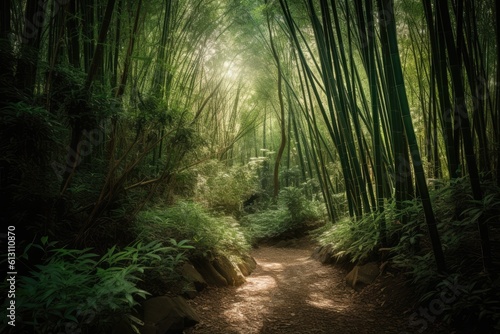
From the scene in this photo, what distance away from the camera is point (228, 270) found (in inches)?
113

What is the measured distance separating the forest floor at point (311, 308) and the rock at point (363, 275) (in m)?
0.06

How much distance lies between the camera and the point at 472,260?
5.68 ft

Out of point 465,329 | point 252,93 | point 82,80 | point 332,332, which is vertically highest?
point 252,93

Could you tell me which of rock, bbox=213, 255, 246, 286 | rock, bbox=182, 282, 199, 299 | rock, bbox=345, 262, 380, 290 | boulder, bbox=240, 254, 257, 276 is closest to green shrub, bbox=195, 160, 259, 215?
boulder, bbox=240, 254, 257, 276

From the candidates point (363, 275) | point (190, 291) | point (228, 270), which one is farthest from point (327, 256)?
point (190, 291)

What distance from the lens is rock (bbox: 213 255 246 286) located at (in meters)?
2.83

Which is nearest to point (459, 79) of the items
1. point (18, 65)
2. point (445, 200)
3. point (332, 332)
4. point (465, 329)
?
point (445, 200)

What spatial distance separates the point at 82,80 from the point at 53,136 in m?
0.53

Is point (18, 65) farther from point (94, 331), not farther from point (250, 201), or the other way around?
point (250, 201)

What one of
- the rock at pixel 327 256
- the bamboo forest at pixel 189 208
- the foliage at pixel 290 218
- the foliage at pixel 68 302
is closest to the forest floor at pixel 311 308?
the bamboo forest at pixel 189 208

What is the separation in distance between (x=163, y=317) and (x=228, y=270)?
1237mm

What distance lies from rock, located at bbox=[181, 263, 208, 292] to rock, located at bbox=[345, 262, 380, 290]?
55.3 inches

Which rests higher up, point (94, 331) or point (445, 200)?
point (445, 200)

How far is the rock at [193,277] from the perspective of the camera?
2.32 meters
